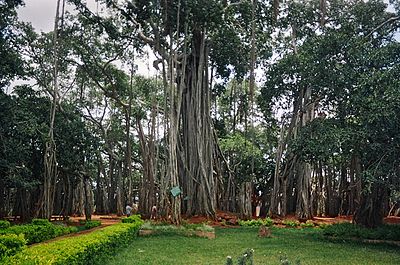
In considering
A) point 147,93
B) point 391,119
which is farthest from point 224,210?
point 391,119

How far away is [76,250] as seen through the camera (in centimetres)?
498

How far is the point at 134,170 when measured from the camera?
84.7 feet

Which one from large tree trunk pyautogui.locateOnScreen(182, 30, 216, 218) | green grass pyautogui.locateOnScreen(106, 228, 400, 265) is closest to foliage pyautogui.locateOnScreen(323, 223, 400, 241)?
green grass pyautogui.locateOnScreen(106, 228, 400, 265)

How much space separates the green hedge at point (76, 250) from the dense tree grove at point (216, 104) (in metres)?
2.97

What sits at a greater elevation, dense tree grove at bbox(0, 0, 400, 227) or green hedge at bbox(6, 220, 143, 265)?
dense tree grove at bbox(0, 0, 400, 227)

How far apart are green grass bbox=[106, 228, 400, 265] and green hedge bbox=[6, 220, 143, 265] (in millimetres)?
227

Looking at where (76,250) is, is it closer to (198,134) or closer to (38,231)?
(38,231)

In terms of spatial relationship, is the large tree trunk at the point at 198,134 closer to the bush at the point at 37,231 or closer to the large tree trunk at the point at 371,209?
the bush at the point at 37,231

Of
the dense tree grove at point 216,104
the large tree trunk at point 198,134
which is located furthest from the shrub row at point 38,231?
the large tree trunk at point 198,134

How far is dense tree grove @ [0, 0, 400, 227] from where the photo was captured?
30.3ft

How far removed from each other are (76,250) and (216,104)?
54.0 ft

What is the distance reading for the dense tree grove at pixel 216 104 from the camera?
30.3ft

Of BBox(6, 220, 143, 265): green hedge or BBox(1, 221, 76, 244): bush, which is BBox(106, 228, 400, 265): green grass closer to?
BBox(6, 220, 143, 265): green hedge

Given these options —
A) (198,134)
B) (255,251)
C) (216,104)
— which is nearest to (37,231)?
(255,251)
